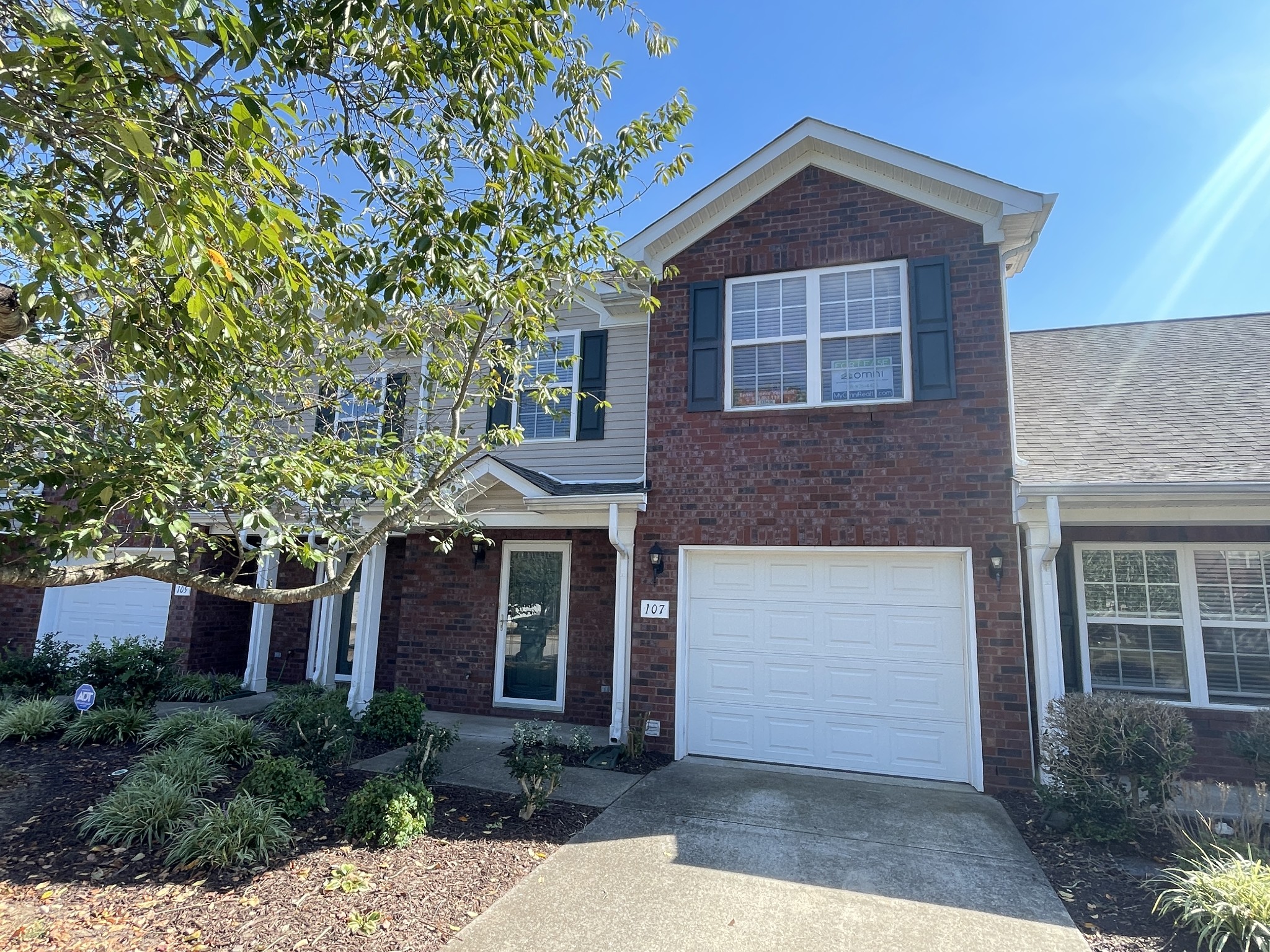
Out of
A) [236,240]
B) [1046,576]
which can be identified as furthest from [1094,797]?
[236,240]

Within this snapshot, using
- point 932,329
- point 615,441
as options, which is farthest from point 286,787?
point 932,329

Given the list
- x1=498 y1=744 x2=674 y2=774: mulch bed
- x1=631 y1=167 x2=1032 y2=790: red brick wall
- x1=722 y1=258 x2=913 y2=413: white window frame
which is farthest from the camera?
x1=722 y1=258 x2=913 y2=413: white window frame

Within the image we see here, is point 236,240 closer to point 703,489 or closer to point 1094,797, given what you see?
point 703,489

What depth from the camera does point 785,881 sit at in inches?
183

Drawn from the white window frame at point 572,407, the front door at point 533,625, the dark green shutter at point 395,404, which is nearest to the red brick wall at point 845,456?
the white window frame at point 572,407

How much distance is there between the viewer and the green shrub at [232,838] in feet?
15.2

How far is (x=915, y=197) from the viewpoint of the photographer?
7.62 m

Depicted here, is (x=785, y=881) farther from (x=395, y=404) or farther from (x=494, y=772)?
(x=395, y=404)

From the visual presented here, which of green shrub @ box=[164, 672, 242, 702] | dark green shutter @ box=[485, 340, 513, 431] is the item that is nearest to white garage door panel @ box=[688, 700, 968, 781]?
dark green shutter @ box=[485, 340, 513, 431]

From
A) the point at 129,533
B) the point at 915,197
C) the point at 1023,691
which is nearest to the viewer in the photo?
the point at 129,533

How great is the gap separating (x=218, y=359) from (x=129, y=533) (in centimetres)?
117

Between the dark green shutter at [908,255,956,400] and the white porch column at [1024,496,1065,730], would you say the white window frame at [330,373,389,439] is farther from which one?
the white porch column at [1024,496,1065,730]

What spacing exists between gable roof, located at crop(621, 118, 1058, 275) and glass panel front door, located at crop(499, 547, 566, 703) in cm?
440

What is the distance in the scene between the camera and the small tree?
289 centimetres
